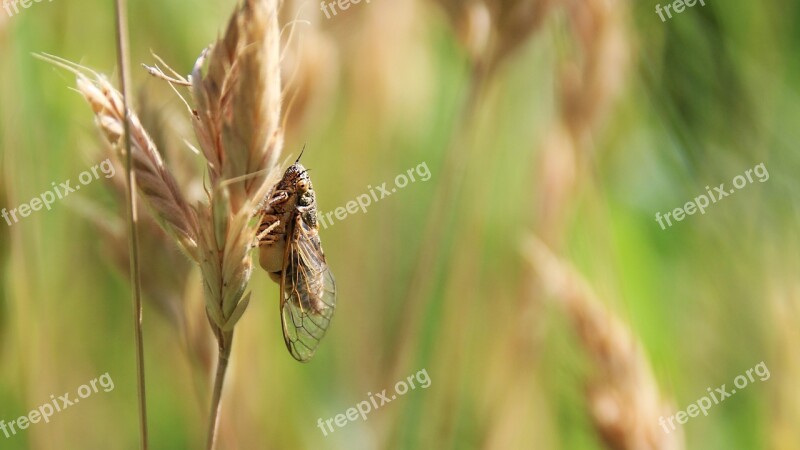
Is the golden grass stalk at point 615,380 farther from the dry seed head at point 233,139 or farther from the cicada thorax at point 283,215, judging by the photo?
the dry seed head at point 233,139

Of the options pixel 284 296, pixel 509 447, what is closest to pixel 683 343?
pixel 509 447

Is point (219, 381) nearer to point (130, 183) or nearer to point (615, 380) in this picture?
point (130, 183)

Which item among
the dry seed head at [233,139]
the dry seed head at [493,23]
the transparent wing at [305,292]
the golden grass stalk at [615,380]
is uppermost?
the dry seed head at [493,23]

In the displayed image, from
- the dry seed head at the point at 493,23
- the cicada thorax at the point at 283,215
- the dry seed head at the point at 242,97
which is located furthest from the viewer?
the dry seed head at the point at 493,23

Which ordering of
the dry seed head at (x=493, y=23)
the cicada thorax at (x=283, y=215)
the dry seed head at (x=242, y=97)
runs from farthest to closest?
the dry seed head at (x=493, y=23), the cicada thorax at (x=283, y=215), the dry seed head at (x=242, y=97)

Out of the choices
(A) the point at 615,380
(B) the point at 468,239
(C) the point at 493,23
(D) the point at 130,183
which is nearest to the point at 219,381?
(D) the point at 130,183

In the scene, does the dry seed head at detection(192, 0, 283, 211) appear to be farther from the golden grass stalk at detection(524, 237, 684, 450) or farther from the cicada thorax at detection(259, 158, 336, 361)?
the golden grass stalk at detection(524, 237, 684, 450)

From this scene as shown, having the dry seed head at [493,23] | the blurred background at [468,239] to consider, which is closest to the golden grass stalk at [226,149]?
the blurred background at [468,239]

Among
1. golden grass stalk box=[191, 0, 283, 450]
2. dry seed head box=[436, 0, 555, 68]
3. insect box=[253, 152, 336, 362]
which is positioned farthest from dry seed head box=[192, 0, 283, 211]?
dry seed head box=[436, 0, 555, 68]

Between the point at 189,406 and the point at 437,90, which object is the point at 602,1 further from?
the point at 189,406
